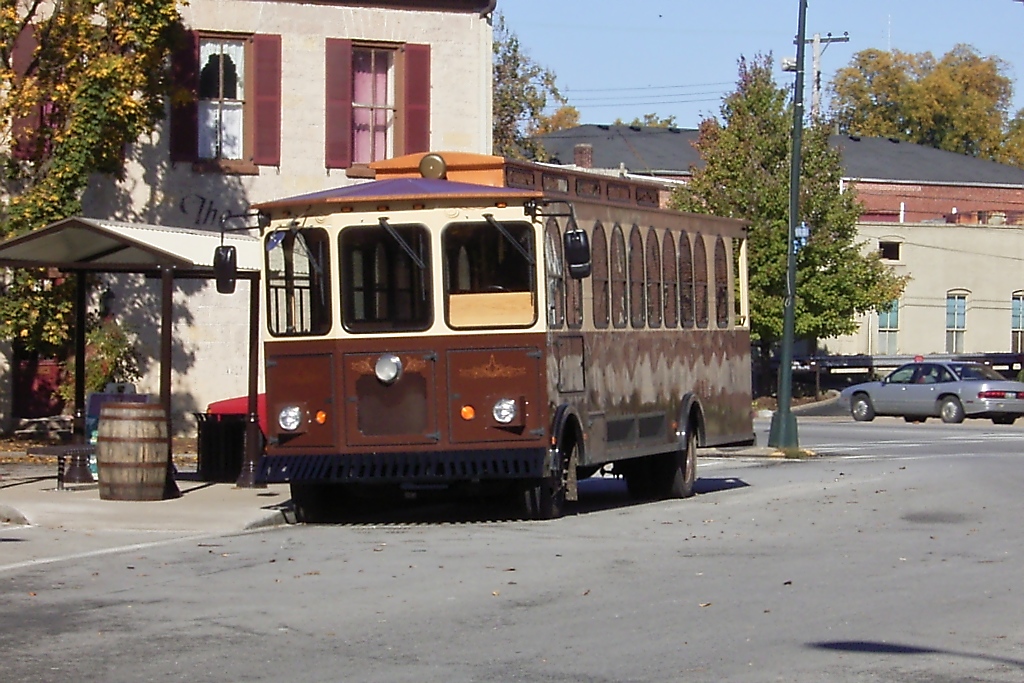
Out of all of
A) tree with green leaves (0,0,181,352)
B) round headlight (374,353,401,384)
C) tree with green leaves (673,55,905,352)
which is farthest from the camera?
tree with green leaves (673,55,905,352)

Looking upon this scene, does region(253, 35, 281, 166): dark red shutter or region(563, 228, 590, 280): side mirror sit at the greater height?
region(253, 35, 281, 166): dark red shutter

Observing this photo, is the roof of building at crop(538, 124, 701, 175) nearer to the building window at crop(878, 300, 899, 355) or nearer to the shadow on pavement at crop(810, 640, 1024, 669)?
the building window at crop(878, 300, 899, 355)

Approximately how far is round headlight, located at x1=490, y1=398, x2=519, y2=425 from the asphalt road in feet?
3.19

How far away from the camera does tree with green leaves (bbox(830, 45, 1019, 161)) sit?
98.6 metres

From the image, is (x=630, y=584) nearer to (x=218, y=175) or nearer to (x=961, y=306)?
(x=218, y=175)

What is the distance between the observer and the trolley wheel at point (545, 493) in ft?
52.7

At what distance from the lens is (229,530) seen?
51.1 ft

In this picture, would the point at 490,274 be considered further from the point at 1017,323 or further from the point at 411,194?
the point at 1017,323

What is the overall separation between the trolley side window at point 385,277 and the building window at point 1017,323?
180 feet

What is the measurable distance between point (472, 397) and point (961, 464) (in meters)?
10.9

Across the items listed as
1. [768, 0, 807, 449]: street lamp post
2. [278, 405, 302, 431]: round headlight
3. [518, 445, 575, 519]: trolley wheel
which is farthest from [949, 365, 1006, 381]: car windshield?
[278, 405, 302, 431]: round headlight

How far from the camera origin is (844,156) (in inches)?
3260

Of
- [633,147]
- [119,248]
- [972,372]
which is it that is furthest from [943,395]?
[633,147]

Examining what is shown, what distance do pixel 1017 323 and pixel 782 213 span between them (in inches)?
810
